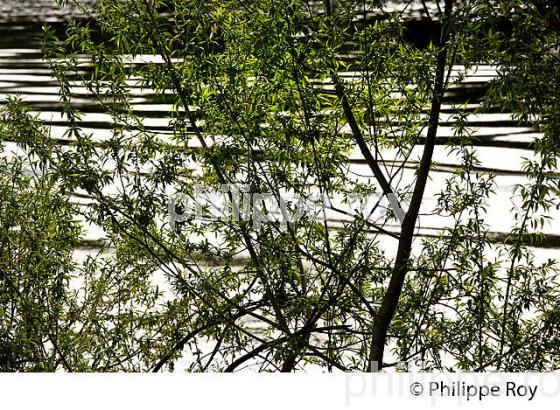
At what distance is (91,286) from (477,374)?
1904 mm

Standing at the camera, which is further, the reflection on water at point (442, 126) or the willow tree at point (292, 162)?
the reflection on water at point (442, 126)

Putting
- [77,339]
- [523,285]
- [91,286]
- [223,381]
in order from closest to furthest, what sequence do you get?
[223,381]
[523,285]
[77,339]
[91,286]

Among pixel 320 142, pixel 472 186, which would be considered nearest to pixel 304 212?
pixel 320 142

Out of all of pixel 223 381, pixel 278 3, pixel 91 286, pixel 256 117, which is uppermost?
pixel 278 3

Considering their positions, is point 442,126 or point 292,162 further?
point 442,126

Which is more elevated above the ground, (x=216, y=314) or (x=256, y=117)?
(x=256, y=117)

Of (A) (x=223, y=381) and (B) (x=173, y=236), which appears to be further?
(B) (x=173, y=236)

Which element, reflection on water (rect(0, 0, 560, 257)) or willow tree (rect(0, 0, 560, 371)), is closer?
willow tree (rect(0, 0, 560, 371))

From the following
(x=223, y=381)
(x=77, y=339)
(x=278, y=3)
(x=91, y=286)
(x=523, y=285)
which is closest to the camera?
(x=223, y=381)

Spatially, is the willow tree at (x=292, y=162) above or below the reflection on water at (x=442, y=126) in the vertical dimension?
below

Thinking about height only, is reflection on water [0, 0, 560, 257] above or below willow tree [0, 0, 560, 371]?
above

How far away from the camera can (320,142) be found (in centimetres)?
446

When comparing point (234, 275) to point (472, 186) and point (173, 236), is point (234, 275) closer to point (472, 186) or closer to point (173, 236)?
point (173, 236)

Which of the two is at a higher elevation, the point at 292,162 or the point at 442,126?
the point at 442,126
